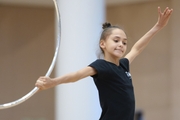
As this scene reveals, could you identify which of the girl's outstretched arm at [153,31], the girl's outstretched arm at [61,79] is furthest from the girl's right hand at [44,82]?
the girl's outstretched arm at [153,31]

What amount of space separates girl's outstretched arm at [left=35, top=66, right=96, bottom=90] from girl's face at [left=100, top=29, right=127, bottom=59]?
0.68 ft

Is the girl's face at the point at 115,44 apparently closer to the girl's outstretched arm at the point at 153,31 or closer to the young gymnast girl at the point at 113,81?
the young gymnast girl at the point at 113,81

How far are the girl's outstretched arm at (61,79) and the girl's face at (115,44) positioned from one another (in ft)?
0.68

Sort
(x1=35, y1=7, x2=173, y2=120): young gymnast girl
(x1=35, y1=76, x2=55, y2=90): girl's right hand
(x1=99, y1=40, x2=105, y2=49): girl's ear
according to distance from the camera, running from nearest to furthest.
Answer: (x1=35, y1=76, x2=55, y2=90): girl's right hand → (x1=35, y1=7, x2=173, y2=120): young gymnast girl → (x1=99, y1=40, x2=105, y2=49): girl's ear

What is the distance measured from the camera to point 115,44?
2281 mm

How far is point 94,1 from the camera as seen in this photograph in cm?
401

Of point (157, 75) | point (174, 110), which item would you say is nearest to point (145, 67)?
point (157, 75)

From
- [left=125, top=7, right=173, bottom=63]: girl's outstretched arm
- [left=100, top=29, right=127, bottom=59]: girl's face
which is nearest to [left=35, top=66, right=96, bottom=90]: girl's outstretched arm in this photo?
[left=100, top=29, right=127, bottom=59]: girl's face

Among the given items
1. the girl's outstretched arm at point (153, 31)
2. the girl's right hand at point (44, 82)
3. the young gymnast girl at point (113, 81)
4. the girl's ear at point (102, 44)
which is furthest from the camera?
the girl's outstretched arm at point (153, 31)

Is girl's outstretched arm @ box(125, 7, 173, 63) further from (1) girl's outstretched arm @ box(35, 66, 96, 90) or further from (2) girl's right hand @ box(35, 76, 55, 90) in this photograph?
(2) girl's right hand @ box(35, 76, 55, 90)

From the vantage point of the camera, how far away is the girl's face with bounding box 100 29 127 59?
228 centimetres

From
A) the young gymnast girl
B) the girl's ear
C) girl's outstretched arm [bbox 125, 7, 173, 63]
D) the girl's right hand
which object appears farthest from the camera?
girl's outstretched arm [bbox 125, 7, 173, 63]

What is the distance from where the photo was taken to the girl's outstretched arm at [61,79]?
193 centimetres

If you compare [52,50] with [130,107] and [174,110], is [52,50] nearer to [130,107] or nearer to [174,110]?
[174,110]
